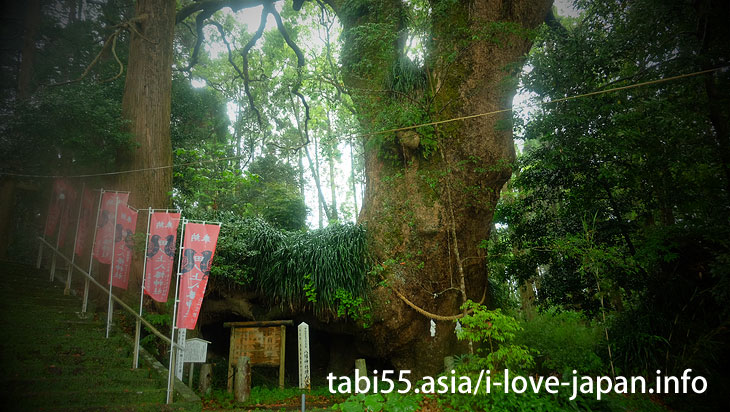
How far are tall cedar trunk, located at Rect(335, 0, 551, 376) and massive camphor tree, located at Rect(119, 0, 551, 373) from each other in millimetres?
20

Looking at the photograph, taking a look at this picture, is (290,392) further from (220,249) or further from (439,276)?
(439,276)

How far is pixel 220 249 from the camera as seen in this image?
22.6 ft

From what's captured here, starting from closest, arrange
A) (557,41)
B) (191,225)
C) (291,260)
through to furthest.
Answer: (191,225) → (557,41) → (291,260)

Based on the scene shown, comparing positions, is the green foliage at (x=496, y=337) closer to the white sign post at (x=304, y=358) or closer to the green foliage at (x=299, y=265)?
the green foliage at (x=299, y=265)

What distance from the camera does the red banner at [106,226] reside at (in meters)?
6.63

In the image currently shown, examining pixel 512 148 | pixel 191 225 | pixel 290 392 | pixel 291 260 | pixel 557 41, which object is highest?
pixel 557 41

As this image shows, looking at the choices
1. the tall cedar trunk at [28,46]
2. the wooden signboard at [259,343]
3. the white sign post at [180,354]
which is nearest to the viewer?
the white sign post at [180,354]

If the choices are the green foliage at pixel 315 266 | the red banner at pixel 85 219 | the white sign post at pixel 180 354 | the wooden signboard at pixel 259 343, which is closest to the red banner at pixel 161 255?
the white sign post at pixel 180 354

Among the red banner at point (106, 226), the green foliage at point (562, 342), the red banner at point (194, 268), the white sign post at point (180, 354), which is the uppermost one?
the red banner at point (106, 226)

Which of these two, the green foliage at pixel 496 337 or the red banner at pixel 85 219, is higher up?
the red banner at pixel 85 219

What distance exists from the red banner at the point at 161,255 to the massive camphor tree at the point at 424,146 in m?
1.26

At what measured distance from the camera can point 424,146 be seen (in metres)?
6.91

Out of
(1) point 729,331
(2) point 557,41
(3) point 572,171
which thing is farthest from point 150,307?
(1) point 729,331

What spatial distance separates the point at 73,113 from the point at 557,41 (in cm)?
856
